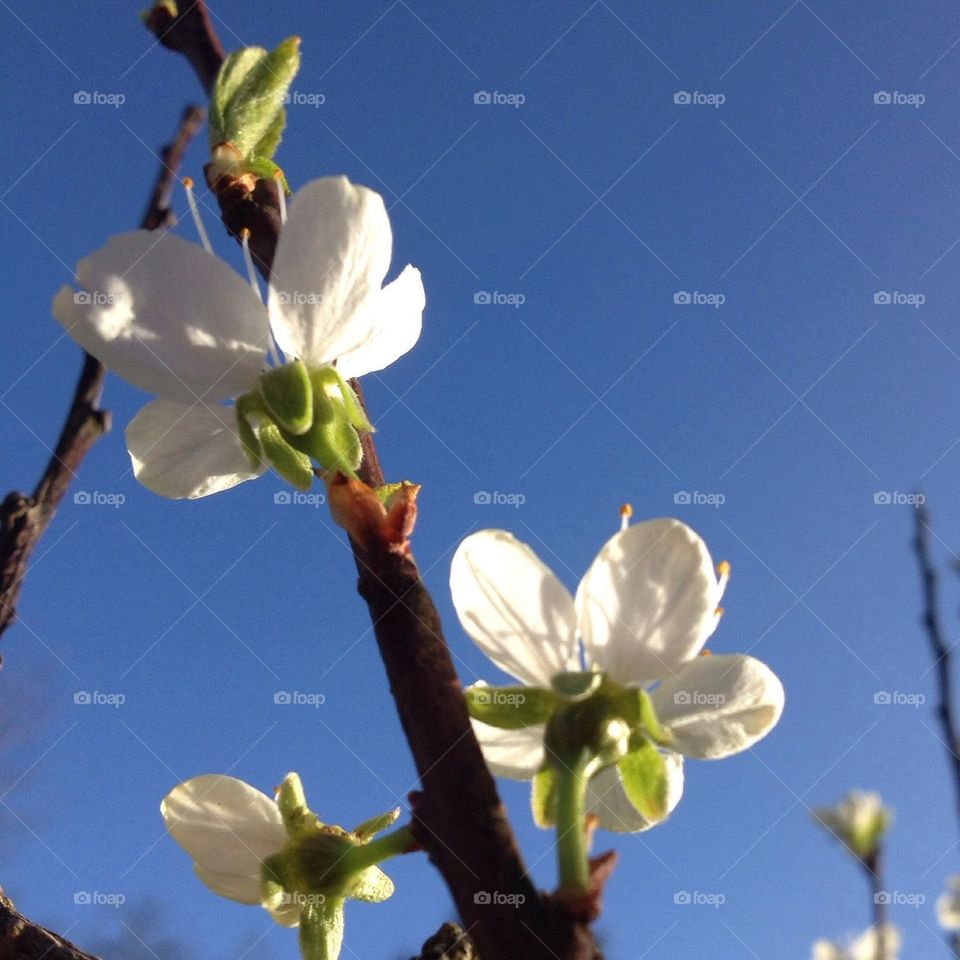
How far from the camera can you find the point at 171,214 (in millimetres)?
1311

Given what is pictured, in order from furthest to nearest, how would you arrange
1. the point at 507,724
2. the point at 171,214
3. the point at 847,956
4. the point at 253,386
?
1. the point at 847,956
2. the point at 171,214
3. the point at 253,386
4. the point at 507,724

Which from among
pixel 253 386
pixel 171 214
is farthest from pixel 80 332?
pixel 171 214

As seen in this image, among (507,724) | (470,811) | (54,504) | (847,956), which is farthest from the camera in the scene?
(847,956)

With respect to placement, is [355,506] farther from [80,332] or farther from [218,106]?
[218,106]

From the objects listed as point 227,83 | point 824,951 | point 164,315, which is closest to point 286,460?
point 164,315

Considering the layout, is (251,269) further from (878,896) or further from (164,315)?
(878,896)

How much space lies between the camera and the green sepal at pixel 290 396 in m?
0.75

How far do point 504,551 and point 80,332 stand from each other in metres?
0.37

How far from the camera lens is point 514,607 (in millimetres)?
702

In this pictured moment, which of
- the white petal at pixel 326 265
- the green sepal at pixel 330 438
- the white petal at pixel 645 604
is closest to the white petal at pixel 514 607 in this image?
the white petal at pixel 645 604

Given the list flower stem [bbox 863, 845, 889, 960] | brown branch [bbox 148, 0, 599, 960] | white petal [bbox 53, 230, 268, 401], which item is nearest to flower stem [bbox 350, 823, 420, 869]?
brown branch [bbox 148, 0, 599, 960]

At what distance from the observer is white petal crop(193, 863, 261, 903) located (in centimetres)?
78

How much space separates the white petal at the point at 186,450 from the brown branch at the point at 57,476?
8.2 inches

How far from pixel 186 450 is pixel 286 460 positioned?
14 centimetres
